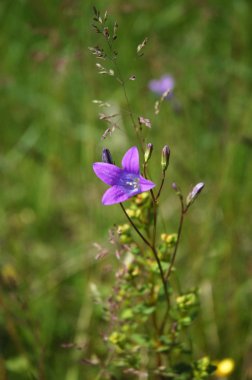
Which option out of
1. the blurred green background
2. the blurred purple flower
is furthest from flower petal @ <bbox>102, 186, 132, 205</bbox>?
the blurred purple flower

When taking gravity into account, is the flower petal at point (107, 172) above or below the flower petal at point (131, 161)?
below

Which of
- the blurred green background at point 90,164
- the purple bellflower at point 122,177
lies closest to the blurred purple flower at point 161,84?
the blurred green background at point 90,164

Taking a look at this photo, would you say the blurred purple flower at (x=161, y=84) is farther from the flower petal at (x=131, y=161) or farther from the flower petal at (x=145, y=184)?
the flower petal at (x=145, y=184)

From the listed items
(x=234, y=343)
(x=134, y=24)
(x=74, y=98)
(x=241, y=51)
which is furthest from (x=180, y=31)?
(x=234, y=343)

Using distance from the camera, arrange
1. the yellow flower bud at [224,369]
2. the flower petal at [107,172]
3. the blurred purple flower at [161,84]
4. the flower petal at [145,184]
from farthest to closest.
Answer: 1. the blurred purple flower at [161,84]
2. the yellow flower bud at [224,369]
3. the flower petal at [107,172]
4. the flower petal at [145,184]

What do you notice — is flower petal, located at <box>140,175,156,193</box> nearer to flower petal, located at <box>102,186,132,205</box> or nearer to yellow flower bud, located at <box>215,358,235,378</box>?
flower petal, located at <box>102,186,132,205</box>

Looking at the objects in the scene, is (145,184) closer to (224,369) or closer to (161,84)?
(224,369)
